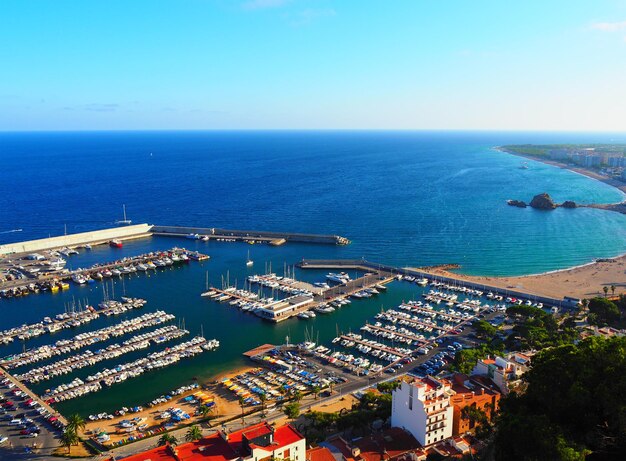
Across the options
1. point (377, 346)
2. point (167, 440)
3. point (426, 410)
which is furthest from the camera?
point (377, 346)

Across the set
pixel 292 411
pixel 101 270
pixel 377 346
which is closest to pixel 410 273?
pixel 377 346

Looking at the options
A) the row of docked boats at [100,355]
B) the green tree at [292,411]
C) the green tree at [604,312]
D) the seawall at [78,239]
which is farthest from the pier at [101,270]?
the green tree at [604,312]

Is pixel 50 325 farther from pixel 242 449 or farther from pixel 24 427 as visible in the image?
pixel 242 449

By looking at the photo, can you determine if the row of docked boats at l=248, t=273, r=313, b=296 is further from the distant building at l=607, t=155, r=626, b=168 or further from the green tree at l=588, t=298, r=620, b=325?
the distant building at l=607, t=155, r=626, b=168

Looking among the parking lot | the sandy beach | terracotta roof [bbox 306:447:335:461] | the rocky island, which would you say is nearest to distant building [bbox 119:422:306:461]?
terracotta roof [bbox 306:447:335:461]

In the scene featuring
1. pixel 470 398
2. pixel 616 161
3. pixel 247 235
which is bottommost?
pixel 470 398

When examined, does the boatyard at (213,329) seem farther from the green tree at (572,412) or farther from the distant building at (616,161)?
the distant building at (616,161)
